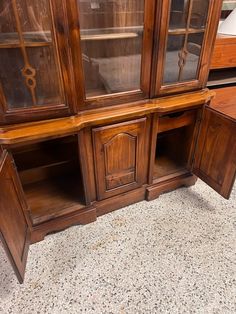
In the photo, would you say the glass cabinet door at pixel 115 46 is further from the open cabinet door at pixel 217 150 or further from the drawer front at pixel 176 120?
the open cabinet door at pixel 217 150

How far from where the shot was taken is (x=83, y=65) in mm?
1149

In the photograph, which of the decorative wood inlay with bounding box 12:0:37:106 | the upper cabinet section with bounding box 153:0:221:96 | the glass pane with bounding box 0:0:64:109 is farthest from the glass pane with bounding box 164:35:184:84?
the decorative wood inlay with bounding box 12:0:37:106

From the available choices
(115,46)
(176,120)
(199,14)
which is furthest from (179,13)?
(176,120)

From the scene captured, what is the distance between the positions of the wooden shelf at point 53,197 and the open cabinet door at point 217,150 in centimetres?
91

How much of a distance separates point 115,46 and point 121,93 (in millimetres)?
256

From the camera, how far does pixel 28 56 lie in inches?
40.5

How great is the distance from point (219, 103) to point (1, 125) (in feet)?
4.61

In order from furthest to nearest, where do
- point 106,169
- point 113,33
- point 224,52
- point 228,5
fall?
point 228,5
point 224,52
point 106,169
point 113,33

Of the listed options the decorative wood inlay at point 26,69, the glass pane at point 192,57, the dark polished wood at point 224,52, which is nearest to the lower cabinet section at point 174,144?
the glass pane at point 192,57

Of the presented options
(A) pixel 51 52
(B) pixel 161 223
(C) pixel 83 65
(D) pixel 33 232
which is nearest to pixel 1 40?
(A) pixel 51 52

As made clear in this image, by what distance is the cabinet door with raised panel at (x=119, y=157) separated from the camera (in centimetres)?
136

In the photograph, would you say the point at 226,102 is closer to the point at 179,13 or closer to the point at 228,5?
the point at 179,13

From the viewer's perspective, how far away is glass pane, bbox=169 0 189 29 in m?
1.17

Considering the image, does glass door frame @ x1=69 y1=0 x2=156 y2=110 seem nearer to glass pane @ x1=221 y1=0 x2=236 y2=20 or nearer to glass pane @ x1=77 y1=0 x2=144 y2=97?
glass pane @ x1=77 y1=0 x2=144 y2=97
